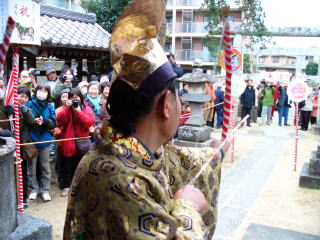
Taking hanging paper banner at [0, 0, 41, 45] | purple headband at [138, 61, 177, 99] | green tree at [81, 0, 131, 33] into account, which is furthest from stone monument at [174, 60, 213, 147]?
green tree at [81, 0, 131, 33]

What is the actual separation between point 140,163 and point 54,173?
5.41 m

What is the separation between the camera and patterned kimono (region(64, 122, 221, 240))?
48.5 inches

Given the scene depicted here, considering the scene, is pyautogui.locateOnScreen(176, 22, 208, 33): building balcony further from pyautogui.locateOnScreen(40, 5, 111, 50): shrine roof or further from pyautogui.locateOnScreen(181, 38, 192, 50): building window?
pyautogui.locateOnScreen(40, 5, 111, 50): shrine roof

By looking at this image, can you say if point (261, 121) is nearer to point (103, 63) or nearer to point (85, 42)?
point (103, 63)

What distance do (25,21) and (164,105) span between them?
2.71 m

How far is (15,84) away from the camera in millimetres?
3797

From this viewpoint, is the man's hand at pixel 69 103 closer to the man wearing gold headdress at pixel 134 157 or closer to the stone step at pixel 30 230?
the stone step at pixel 30 230

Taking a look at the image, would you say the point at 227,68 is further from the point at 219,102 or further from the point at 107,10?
the point at 107,10

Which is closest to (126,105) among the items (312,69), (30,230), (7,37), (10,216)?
(7,37)

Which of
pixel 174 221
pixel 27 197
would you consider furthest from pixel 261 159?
pixel 174 221

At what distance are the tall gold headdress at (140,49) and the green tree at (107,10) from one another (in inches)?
539

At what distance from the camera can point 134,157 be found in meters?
1.35

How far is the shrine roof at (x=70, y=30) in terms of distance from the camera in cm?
766

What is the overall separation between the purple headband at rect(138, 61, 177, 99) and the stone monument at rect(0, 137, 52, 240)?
2.11 m
